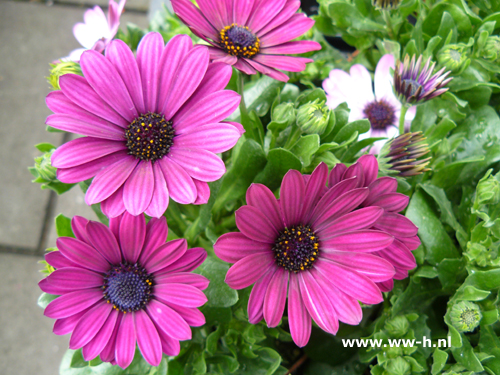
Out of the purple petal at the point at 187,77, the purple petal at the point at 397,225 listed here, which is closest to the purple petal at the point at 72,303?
the purple petal at the point at 187,77

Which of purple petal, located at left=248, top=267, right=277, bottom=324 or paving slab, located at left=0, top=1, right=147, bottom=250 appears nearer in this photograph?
purple petal, located at left=248, top=267, right=277, bottom=324

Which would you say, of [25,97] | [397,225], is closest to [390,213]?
[397,225]

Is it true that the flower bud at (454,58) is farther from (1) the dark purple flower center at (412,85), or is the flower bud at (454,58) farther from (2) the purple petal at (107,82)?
(2) the purple petal at (107,82)

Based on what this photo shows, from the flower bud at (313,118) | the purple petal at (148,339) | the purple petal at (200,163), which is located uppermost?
the flower bud at (313,118)

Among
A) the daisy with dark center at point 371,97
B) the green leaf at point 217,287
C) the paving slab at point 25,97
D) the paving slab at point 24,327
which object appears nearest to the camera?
the green leaf at point 217,287

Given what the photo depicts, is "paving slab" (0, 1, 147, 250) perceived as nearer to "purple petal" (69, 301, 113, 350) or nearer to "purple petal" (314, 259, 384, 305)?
"purple petal" (69, 301, 113, 350)

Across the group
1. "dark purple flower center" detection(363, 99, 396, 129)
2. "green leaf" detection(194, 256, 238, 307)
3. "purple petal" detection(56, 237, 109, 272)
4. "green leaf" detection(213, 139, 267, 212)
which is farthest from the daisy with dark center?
"purple petal" detection(56, 237, 109, 272)

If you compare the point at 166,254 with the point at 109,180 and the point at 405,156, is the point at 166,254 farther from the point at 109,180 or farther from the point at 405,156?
the point at 405,156
